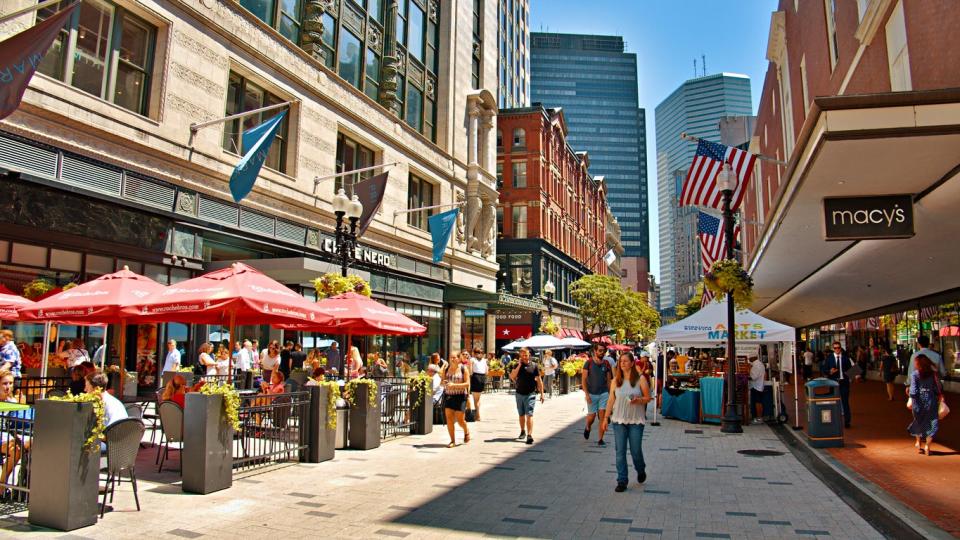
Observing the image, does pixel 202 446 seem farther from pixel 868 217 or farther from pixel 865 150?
pixel 868 217

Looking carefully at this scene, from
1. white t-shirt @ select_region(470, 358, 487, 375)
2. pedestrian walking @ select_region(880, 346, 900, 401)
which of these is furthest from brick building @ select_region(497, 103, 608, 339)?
white t-shirt @ select_region(470, 358, 487, 375)

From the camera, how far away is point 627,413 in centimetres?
909

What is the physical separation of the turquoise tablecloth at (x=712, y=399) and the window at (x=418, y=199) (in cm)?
1595

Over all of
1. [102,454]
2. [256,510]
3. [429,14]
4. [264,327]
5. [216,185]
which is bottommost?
[256,510]

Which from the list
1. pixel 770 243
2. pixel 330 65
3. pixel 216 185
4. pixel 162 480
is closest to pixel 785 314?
pixel 770 243

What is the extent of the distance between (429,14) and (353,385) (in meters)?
26.0

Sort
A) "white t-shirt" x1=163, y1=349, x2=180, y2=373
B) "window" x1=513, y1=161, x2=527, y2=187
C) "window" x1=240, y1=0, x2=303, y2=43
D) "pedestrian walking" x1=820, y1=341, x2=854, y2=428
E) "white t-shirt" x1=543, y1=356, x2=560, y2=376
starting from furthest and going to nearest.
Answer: "window" x1=513, y1=161, x2=527, y2=187 → "white t-shirt" x1=543, y1=356, x2=560, y2=376 → "window" x1=240, y1=0, x2=303, y2=43 → "pedestrian walking" x1=820, y1=341, x2=854, y2=428 → "white t-shirt" x1=163, y1=349, x2=180, y2=373

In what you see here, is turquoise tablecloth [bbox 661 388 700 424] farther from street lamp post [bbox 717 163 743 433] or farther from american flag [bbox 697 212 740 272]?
american flag [bbox 697 212 740 272]

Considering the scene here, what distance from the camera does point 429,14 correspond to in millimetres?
33188

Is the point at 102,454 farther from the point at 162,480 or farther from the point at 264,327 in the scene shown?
the point at 264,327

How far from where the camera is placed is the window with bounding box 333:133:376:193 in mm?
24745

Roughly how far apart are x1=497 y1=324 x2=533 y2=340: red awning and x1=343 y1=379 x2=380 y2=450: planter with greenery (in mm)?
40359

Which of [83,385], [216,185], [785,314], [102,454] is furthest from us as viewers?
[785,314]

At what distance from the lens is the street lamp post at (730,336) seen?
15.7 metres
